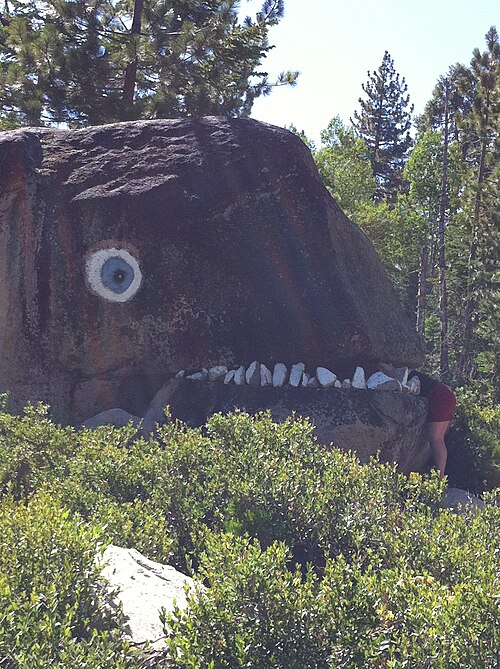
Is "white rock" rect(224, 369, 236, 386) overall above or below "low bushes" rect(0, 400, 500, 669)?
above

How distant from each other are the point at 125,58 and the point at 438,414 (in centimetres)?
817

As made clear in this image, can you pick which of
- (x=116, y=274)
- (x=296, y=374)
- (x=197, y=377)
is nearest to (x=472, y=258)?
(x=296, y=374)

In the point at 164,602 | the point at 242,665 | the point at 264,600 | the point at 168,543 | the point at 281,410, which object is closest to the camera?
the point at 242,665

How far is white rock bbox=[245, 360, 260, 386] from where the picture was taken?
6.47 m

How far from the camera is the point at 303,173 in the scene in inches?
271

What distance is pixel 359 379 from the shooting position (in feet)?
21.3

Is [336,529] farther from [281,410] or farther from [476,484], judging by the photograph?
[476,484]

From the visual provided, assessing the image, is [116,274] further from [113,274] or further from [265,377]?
[265,377]

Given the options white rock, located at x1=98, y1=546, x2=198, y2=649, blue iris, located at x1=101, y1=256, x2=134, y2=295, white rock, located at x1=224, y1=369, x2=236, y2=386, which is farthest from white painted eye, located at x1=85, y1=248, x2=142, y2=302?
white rock, located at x1=98, y1=546, x2=198, y2=649

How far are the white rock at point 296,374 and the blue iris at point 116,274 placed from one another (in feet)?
5.64

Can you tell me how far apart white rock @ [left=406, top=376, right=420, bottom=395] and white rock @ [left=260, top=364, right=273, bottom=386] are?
4.49ft

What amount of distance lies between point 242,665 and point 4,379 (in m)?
5.25

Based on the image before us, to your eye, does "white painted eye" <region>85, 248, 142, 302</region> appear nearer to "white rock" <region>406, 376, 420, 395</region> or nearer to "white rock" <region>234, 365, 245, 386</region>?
"white rock" <region>234, 365, 245, 386</region>

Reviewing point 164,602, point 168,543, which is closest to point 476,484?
point 168,543
